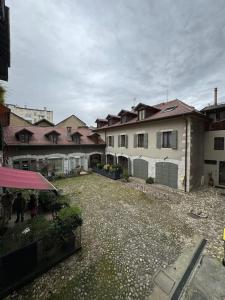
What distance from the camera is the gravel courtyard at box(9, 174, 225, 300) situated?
15.7 feet

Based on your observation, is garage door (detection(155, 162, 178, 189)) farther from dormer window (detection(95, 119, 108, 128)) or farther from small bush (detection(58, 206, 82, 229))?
dormer window (detection(95, 119, 108, 128))

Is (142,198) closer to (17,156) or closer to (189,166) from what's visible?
(189,166)

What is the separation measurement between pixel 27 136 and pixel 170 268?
63.9ft

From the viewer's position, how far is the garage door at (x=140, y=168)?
59.8 ft

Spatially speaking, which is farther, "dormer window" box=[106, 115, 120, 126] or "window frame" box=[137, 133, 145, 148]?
"dormer window" box=[106, 115, 120, 126]

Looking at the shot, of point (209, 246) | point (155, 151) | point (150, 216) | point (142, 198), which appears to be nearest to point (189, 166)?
point (155, 151)

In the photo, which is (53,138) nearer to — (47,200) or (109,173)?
(109,173)

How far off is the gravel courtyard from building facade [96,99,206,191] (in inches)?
104

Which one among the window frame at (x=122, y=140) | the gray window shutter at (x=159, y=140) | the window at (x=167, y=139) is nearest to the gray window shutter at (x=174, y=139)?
the window at (x=167, y=139)

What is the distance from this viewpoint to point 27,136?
1931 cm

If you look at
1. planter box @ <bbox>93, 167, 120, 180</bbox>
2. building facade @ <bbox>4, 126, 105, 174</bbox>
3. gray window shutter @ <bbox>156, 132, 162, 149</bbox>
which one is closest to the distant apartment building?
building facade @ <bbox>4, 126, 105, 174</bbox>

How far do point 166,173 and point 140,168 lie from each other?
146 inches

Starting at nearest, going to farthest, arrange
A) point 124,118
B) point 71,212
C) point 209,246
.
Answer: point 71,212
point 209,246
point 124,118

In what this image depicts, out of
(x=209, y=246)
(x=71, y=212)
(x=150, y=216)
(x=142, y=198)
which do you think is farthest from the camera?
(x=142, y=198)
